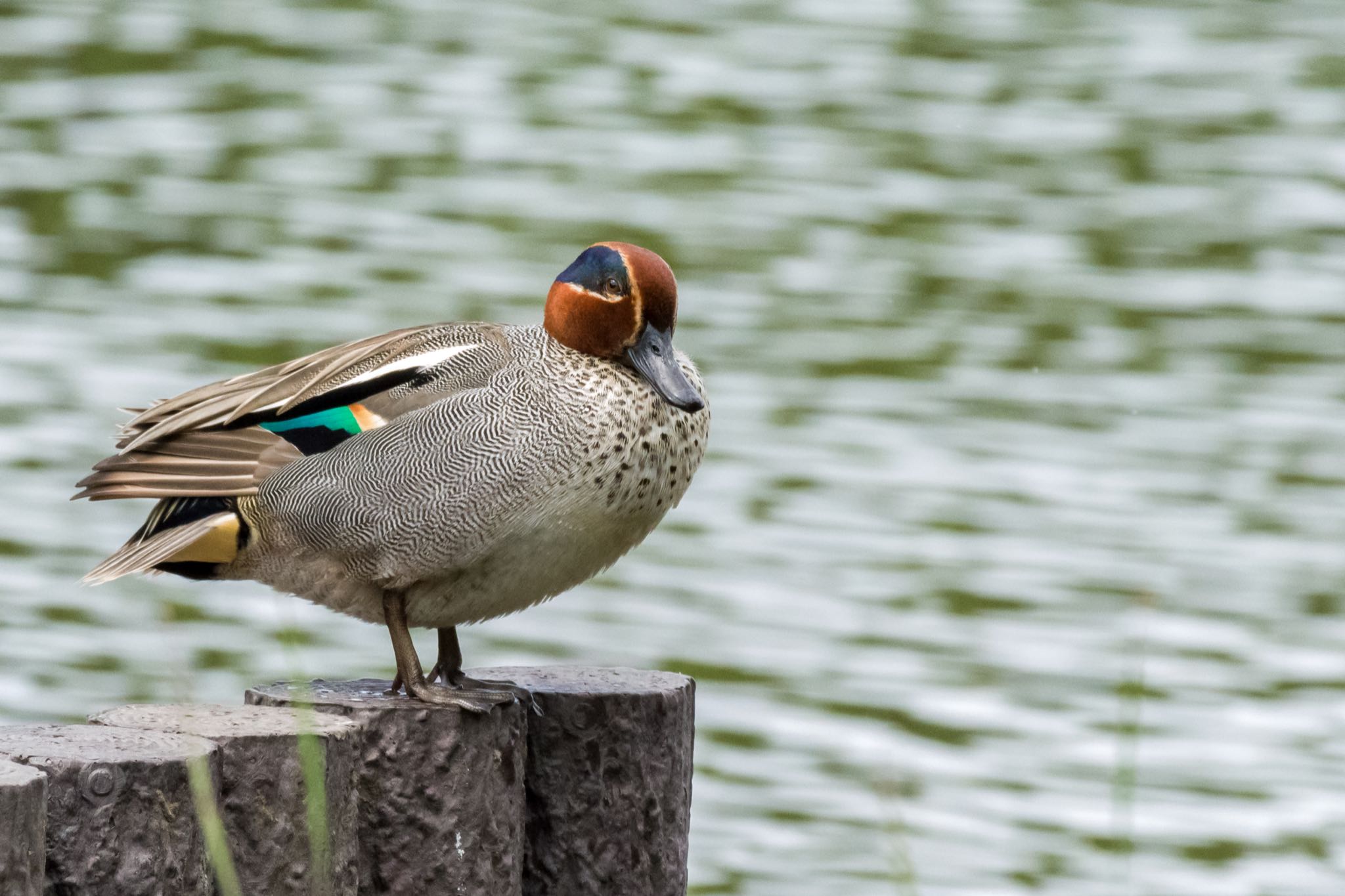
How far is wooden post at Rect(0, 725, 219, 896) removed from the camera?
123 inches

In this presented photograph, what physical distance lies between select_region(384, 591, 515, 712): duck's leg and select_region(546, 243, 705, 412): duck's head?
59cm

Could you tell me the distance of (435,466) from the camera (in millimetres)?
3979

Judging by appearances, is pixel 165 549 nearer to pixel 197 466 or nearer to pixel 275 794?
pixel 197 466

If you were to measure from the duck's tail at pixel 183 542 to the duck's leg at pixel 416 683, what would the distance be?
311 millimetres

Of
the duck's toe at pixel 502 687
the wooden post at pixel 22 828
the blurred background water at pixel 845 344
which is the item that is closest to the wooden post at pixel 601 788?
the duck's toe at pixel 502 687

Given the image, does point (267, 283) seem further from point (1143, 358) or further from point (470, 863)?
point (470, 863)

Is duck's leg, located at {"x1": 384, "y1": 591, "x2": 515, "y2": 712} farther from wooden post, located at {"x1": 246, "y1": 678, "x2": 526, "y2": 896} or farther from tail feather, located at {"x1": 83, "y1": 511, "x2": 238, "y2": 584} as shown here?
tail feather, located at {"x1": 83, "y1": 511, "x2": 238, "y2": 584}

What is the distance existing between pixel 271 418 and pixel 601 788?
35.3 inches

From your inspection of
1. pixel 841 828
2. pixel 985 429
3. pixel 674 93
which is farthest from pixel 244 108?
pixel 841 828

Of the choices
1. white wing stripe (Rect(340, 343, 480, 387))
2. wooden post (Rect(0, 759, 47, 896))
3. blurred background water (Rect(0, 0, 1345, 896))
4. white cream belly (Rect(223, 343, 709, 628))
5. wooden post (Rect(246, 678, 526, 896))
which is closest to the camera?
wooden post (Rect(0, 759, 47, 896))

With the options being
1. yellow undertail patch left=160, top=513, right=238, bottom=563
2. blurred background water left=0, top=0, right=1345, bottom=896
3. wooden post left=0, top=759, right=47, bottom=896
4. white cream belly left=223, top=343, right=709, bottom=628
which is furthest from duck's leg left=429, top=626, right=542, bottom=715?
wooden post left=0, top=759, right=47, bottom=896

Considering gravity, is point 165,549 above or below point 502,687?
above

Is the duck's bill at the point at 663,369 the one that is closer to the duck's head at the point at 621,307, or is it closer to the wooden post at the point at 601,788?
the duck's head at the point at 621,307

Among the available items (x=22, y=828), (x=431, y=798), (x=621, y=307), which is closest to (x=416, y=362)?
(x=621, y=307)
